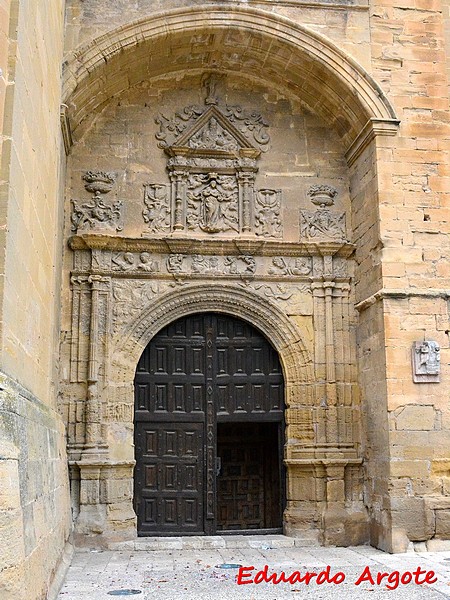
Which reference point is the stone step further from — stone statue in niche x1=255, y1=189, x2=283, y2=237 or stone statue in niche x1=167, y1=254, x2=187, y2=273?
stone statue in niche x1=255, y1=189, x2=283, y2=237

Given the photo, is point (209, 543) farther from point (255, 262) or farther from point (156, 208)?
point (156, 208)

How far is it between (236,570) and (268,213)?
3776mm

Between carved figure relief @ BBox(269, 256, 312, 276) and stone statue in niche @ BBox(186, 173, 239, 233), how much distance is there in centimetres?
57

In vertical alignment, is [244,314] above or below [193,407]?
above

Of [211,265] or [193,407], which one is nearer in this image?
[193,407]

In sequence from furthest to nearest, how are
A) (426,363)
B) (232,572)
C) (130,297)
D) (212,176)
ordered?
1. (212,176)
2. (130,297)
3. (426,363)
4. (232,572)

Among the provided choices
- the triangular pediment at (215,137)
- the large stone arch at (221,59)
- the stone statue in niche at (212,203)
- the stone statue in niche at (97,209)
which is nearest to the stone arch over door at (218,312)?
the stone statue in niche at (212,203)

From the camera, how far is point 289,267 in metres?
8.08

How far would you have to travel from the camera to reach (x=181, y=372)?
25.8ft

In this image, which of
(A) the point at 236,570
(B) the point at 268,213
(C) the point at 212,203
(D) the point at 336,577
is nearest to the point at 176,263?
(C) the point at 212,203

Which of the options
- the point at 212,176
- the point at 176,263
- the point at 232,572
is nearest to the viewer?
the point at 232,572

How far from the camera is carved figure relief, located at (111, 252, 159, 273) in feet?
25.6

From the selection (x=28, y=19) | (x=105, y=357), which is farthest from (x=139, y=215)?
(x=28, y=19)

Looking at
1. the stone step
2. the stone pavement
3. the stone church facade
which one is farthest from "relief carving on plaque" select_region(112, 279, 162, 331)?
the stone pavement
